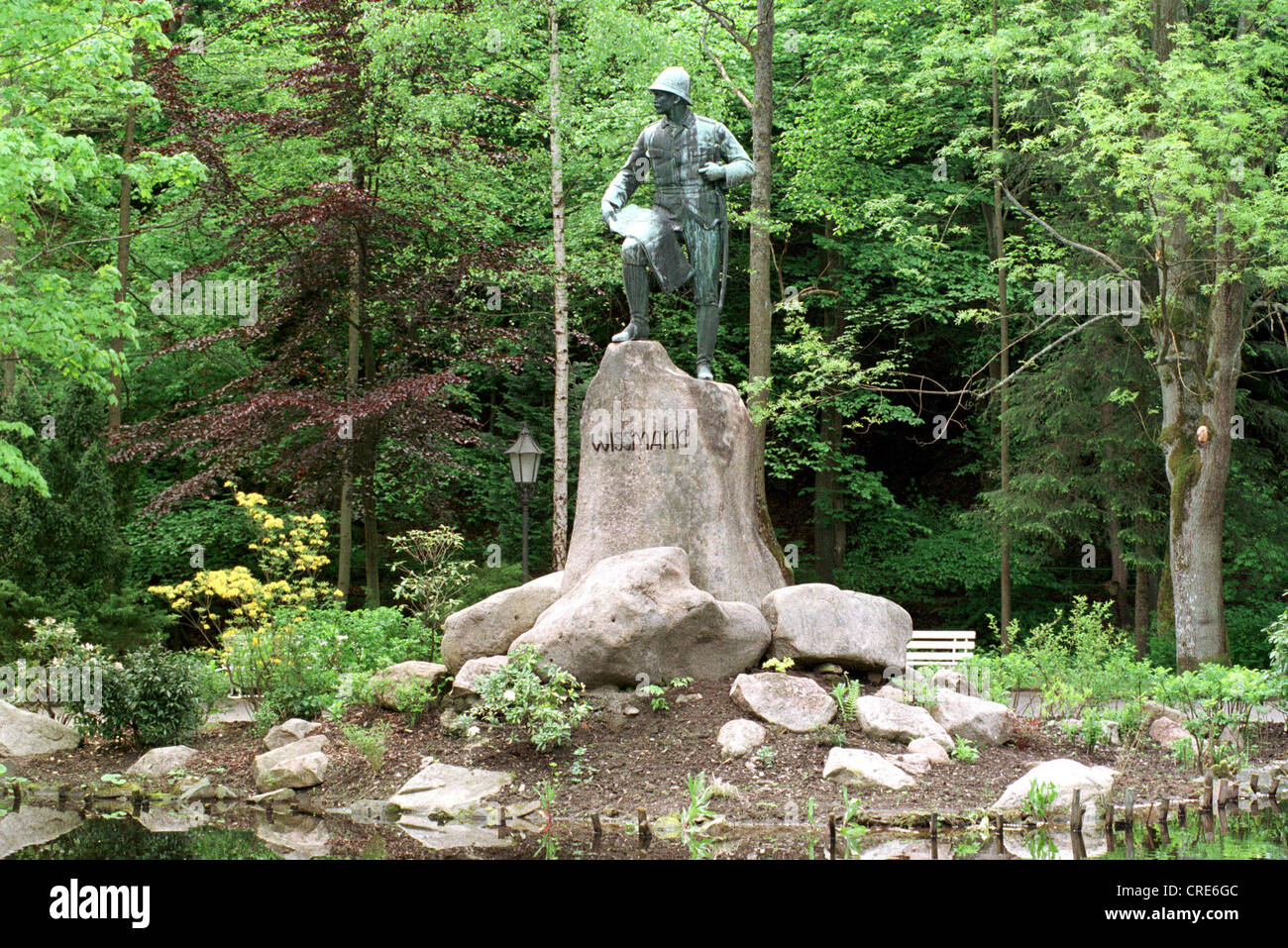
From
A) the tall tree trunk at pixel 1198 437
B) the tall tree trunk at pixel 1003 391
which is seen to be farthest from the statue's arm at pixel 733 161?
the tall tree trunk at pixel 1003 391

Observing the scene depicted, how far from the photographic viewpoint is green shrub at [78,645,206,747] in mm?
9570

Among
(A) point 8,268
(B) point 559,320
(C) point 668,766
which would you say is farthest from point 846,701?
(A) point 8,268

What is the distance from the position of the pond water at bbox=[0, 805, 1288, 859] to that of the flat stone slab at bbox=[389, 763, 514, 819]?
0.85 feet

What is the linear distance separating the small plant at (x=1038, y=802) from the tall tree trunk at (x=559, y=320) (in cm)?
885

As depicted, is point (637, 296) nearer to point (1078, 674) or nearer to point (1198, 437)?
point (1078, 674)

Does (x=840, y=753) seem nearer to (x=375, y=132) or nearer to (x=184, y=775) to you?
(x=184, y=775)

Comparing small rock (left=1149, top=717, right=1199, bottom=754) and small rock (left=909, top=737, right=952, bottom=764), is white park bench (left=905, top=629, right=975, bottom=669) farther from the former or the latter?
small rock (left=909, top=737, right=952, bottom=764)

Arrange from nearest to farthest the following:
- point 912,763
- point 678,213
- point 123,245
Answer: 1. point 912,763
2. point 678,213
3. point 123,245

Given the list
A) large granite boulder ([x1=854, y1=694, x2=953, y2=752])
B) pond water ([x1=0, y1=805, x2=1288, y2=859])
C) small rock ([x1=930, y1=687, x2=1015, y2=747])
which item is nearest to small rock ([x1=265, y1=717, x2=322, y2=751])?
pond water ([x1=0, y1=805, x2=1288, y2=859])

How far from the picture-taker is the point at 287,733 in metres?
9.50

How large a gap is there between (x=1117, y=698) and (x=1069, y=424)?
787 cm

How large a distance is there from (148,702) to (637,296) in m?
5.21

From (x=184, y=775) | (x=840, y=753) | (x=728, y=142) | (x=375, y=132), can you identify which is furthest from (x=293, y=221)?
(x=840, y=753)

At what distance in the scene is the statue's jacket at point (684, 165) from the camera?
10.5m
